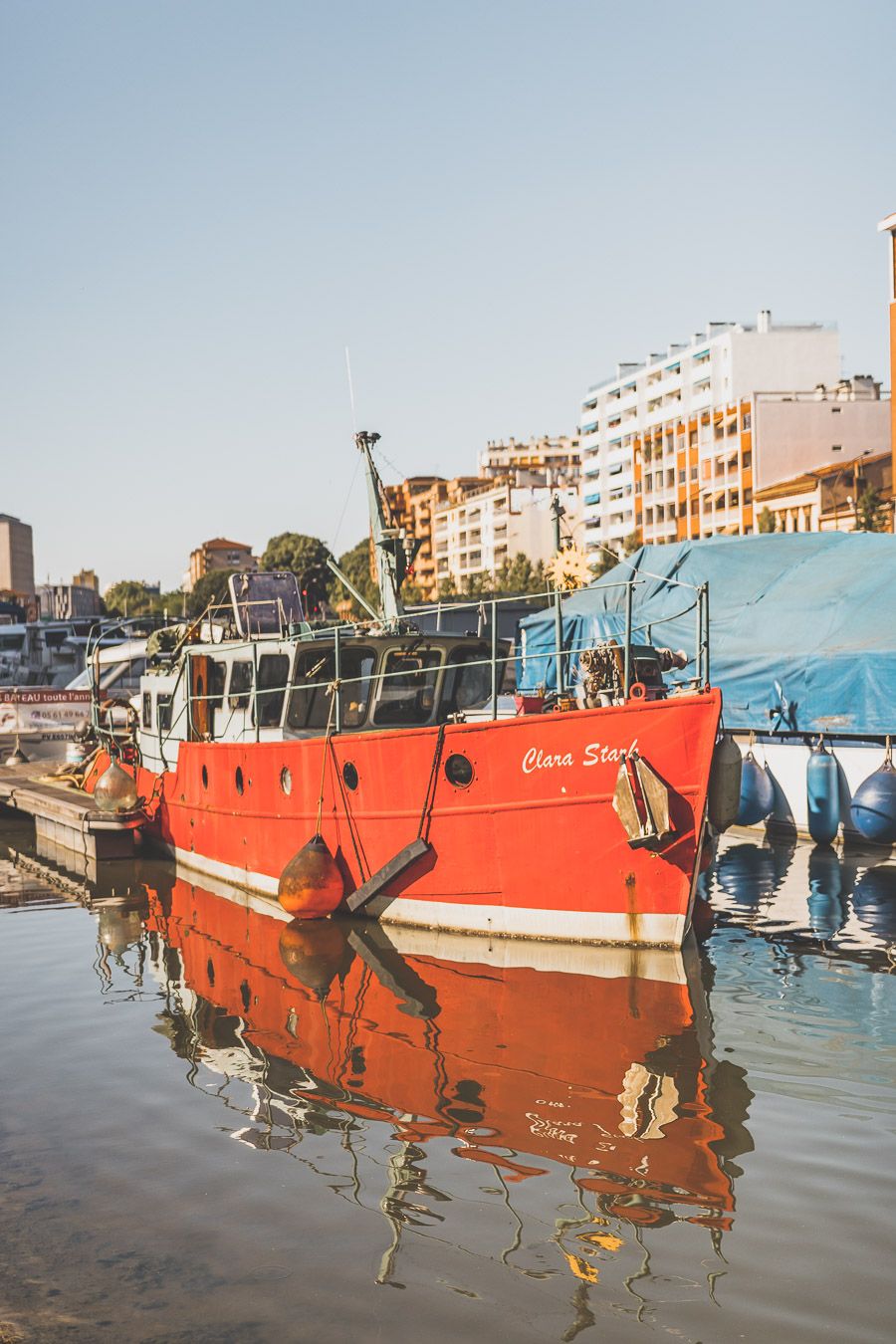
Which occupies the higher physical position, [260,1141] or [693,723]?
[693,723]

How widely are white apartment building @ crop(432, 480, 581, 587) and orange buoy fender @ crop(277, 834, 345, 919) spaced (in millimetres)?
96997

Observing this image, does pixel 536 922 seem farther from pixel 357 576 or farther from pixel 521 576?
pixel 357 576

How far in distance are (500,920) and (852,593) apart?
1273 centimetres

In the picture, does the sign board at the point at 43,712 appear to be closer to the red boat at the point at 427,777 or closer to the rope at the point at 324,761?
the red boat at the point at 427,777

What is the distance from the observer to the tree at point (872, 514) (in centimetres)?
5431

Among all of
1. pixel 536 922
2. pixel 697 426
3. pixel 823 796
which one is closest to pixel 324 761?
pixel 536 922

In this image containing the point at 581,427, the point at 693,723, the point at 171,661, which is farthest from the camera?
the point at 581,427

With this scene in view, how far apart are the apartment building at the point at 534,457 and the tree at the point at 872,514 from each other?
3420 inches

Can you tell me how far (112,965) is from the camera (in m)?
13.8

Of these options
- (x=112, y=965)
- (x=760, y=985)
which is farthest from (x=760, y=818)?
(x=112, y=965)

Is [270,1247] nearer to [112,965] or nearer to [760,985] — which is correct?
[760,985]

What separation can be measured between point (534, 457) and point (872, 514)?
98919mm

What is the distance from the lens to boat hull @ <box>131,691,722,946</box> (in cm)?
1183

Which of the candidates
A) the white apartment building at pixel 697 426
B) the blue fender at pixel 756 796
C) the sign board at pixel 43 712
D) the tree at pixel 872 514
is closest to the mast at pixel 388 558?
the blue fender at pixel 756 796
